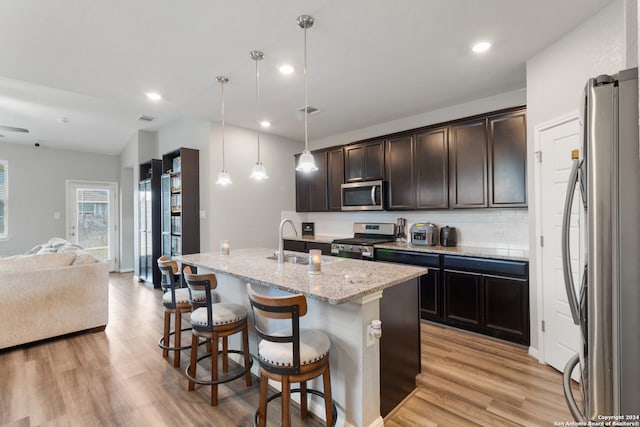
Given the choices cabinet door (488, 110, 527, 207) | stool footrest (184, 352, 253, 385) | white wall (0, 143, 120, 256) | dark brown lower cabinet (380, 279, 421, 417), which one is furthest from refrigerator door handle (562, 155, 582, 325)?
white wall (0, 143, 120, 256)

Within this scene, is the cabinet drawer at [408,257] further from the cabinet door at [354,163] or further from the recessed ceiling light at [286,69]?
the recessed ceiling light at [286,69]

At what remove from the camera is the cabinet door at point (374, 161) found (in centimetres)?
438

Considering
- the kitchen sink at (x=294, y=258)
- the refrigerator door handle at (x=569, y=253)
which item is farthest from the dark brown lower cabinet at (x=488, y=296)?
the refrigerator door handle at (x=569, y=253)

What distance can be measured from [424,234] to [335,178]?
1.80 metres

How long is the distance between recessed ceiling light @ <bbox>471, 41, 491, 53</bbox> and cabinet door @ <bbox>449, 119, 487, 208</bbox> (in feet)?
3.15

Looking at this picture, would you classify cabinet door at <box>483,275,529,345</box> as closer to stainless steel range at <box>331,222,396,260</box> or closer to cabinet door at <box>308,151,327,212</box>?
stainless steel range at <box>331,222,396,260</box>

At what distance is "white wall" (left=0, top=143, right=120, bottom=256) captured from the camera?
6.01 metres

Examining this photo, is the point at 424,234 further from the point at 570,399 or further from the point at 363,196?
the point at 570,399

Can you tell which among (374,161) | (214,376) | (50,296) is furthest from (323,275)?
(50,296)

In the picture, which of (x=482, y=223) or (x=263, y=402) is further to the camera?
(x=482, y=223)

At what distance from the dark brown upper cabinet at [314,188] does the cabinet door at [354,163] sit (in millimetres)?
471

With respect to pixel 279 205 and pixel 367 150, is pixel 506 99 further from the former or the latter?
pixel 279 205

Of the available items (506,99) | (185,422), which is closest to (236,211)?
(185,422)

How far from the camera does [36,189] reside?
246 inches
